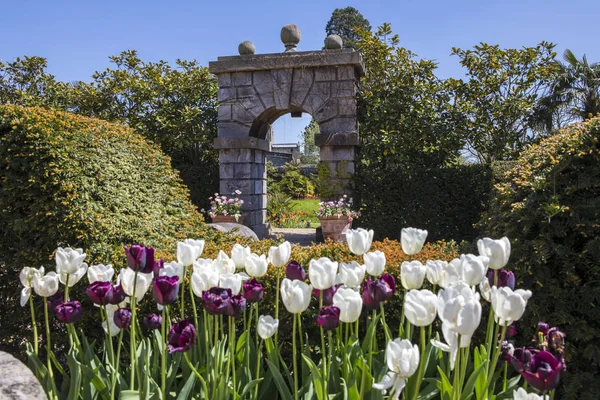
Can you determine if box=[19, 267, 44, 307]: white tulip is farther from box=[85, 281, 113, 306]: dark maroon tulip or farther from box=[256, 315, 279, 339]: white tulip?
A: box=[256, 315, 279, 339]: white tulip

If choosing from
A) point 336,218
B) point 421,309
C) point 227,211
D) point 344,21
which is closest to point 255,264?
point 421,309

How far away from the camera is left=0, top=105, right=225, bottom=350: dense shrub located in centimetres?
338

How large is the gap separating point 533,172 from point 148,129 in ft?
32.3

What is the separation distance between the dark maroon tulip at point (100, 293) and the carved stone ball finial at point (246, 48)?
901 centimetres

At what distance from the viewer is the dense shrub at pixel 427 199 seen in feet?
30.5

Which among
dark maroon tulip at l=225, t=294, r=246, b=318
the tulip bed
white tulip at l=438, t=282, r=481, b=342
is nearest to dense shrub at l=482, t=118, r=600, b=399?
the tulip bed

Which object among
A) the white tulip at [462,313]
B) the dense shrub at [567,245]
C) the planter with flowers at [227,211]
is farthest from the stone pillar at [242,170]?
the white tulip at [462,313]

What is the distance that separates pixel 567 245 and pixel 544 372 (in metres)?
1.55

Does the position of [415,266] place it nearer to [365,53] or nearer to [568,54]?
[365,53]

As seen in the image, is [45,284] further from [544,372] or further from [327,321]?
[544,372]

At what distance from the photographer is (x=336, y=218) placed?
932cm

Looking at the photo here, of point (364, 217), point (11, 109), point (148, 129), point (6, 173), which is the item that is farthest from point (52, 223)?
point (148, 129)

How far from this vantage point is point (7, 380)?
4.99ft

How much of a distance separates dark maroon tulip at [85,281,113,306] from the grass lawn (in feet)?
38.9
